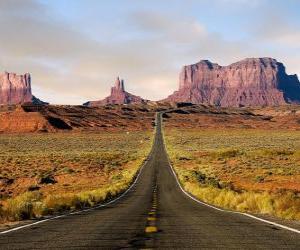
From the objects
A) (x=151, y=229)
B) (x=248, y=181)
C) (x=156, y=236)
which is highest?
(x=156, y=236)

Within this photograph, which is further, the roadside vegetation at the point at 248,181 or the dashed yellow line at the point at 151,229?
the roadside vegetation at the point at 248,181

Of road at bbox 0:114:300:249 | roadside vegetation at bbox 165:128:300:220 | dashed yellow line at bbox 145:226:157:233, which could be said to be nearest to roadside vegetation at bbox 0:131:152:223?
road at bbox 0:114:300:249

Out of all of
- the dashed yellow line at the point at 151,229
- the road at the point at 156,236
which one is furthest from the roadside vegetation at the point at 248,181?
the dashed yellow line at the point at 151,229

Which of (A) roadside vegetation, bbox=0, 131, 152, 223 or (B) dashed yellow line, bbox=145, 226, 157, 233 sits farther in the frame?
(A) roadside vegetation, bbox=0, 131, 152, 223

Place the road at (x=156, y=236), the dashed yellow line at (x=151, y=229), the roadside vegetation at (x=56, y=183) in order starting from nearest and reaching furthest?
the road at (x=156, y=236), the dashed yellow line at (x=151, y=229), the roadside vegetation at (x=56, y=183)

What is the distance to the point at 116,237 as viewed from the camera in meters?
9.95

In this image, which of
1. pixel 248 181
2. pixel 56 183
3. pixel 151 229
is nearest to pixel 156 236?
pixel 151 229

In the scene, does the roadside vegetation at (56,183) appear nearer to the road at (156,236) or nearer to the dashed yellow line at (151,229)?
the road at (156,236)

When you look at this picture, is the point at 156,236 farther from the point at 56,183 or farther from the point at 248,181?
the point at 56,183

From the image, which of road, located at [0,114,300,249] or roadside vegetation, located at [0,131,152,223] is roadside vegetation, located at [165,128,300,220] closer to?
road, located at [0,114,300,249]

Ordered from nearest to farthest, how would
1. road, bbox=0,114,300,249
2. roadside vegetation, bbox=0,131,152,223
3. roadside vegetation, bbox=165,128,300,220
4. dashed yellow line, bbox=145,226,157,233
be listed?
road, bbox=0,114,300,249
dashed yellow line, bbox=145,226,157,233
roadside vegetation, bbox=0,131,152,223
roadside vegetation, bbox=165,128,300,220

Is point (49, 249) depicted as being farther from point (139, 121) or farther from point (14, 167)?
point (139, 121)

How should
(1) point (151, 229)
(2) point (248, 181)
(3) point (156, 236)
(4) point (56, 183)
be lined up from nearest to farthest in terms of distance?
(3) point (156, 236)
(1) point (151, 229)
(2) point (248, 181)
(4) point (56, 183)

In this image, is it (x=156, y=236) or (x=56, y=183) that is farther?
(x=56, y=183)
